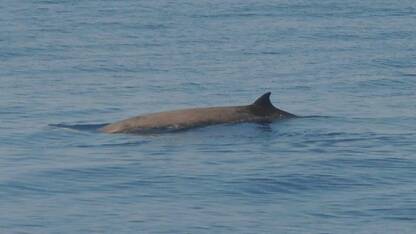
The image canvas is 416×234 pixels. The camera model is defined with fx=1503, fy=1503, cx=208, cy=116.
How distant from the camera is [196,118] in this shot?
18062 millimetres

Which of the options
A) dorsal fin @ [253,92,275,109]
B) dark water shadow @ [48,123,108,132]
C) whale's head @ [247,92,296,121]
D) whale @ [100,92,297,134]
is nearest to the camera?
whale @ [100,92,297,134]

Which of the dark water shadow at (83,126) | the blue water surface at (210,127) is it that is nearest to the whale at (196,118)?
the dark water shadow at (83,126)

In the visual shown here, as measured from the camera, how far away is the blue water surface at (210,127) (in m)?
13.0

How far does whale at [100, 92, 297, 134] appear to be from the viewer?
58.5 ft

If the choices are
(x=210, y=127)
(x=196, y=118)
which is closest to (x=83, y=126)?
(x=196, y=118)

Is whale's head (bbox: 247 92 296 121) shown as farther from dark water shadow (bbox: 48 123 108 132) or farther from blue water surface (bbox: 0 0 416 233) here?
dark water shadow (bbox: 48 123 108 132)

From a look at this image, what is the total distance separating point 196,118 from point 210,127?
9.6 inches

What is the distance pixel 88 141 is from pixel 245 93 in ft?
18.1

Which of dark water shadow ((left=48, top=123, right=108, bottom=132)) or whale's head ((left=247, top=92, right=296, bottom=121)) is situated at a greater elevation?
whale's head ((left=247, top=92, right=296, bottom=121))

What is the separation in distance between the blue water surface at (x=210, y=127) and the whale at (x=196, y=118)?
9.5 inches

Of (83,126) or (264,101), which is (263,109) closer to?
(264,101)

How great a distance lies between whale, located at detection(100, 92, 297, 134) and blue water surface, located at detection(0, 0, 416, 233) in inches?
9.5

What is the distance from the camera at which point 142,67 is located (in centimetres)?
2561

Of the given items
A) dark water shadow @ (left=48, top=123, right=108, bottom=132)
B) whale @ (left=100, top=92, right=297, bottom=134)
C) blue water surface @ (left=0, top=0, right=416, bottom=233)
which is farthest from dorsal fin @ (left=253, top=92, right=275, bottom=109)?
dark water shadow @ (left=48, top=123, right=108, bottom=132)
